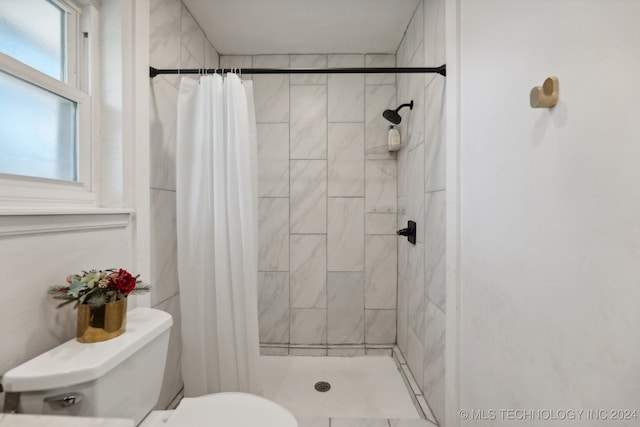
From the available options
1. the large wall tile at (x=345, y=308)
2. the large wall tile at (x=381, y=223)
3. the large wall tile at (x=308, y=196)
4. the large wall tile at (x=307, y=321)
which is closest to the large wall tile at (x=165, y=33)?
the large wall tile at (x=308, y=196)

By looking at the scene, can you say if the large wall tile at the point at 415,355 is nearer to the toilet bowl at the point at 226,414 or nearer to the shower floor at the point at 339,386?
the shower floor at the point at 339,386

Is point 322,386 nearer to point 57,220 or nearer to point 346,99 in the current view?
point 57,220

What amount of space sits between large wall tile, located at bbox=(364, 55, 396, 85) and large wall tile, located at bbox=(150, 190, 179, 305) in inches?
63.2

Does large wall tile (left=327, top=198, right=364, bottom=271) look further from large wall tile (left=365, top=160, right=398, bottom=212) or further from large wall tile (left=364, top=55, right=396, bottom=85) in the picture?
large wall tile (left=364, top=55, right=396, bottom=85)

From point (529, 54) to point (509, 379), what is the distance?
934 mm

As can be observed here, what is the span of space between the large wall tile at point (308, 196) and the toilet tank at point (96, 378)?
1.25 m

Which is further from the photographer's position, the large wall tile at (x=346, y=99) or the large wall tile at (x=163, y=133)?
the large wall tile at (x=346, y=99)

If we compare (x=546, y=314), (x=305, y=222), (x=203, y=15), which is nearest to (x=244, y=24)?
(x=203, y=15)

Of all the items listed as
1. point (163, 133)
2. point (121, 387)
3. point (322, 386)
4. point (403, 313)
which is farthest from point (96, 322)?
point (403, 313)

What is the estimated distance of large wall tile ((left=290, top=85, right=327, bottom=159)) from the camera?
2045 millimetres

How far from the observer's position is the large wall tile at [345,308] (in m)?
2.04

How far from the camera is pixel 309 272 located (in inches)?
80.8

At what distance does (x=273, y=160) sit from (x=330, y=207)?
1.86ft

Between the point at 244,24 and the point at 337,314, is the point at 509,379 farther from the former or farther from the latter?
the point at 244,24
